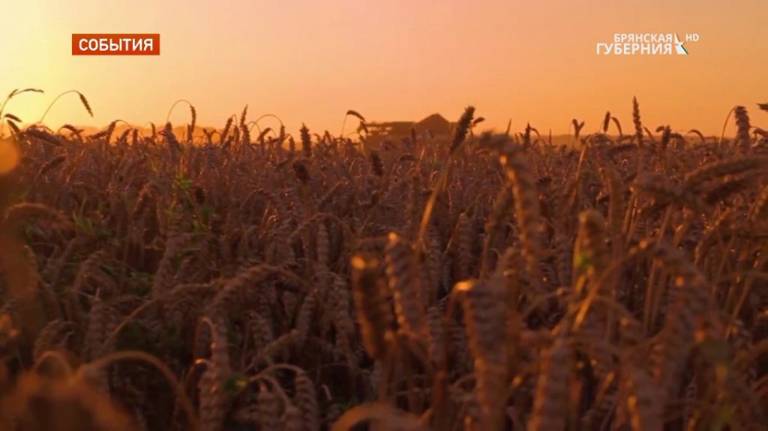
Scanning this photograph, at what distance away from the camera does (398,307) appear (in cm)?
114

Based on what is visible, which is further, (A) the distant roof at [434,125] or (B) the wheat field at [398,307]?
(A) the distant roof at [434,125]

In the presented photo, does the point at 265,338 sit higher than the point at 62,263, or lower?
lower

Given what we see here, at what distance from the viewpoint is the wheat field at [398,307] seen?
1053mm

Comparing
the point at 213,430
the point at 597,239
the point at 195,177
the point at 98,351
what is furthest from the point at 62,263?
the point at 195,177

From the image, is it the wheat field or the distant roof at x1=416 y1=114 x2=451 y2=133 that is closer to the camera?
the wheat field

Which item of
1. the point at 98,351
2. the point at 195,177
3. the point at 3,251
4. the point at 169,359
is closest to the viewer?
the point at 98,351

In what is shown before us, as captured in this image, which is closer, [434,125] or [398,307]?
[398,307]

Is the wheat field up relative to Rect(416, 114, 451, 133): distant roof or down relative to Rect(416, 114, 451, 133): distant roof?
down

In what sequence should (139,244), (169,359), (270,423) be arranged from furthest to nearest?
1. (139,244)
2. (169,359)
3. (270,423)

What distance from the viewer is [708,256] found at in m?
2.38

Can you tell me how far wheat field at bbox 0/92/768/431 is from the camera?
1.05 meters

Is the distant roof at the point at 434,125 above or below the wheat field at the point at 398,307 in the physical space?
above

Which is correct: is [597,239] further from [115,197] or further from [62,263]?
[115,197]

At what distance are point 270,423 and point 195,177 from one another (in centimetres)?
332
